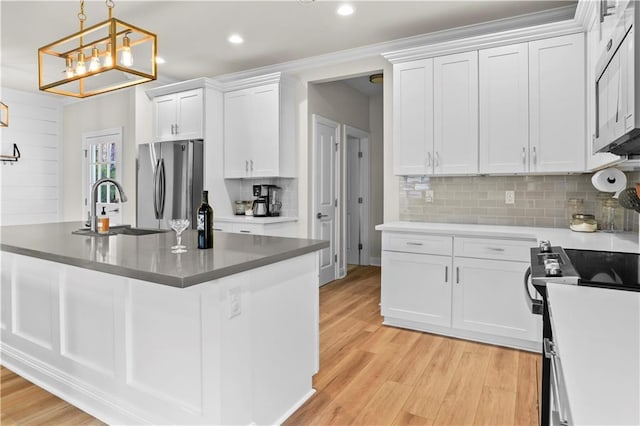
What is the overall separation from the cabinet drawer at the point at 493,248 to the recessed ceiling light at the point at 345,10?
2138 millimetres

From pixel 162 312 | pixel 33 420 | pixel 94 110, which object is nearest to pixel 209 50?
pixel 94 110

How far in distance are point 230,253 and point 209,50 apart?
10.5 ft

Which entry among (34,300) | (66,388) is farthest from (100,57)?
(66,388)

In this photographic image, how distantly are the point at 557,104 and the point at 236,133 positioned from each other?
3.36 metres

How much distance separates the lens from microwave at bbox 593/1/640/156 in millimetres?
1188

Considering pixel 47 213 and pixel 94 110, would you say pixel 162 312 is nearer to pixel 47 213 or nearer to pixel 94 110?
pixel 94 110

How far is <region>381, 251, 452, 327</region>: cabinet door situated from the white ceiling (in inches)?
83.0

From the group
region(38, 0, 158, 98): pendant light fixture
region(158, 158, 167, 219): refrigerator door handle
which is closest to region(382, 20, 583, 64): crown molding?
region(38, 0, 158, 98): pendant light fixture

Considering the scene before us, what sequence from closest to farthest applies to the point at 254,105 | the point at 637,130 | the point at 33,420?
the point at 637,130 < the point at 33,420 < the point at 254,105

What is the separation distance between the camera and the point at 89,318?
2.09 m

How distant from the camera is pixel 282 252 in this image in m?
1.92

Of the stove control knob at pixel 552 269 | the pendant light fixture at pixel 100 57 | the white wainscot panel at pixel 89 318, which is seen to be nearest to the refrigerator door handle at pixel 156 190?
the pendant light fixture at pixel 100 57

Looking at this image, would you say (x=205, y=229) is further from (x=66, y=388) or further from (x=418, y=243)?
(x=418, y=243)

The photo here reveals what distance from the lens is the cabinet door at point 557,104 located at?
3.02 metres
